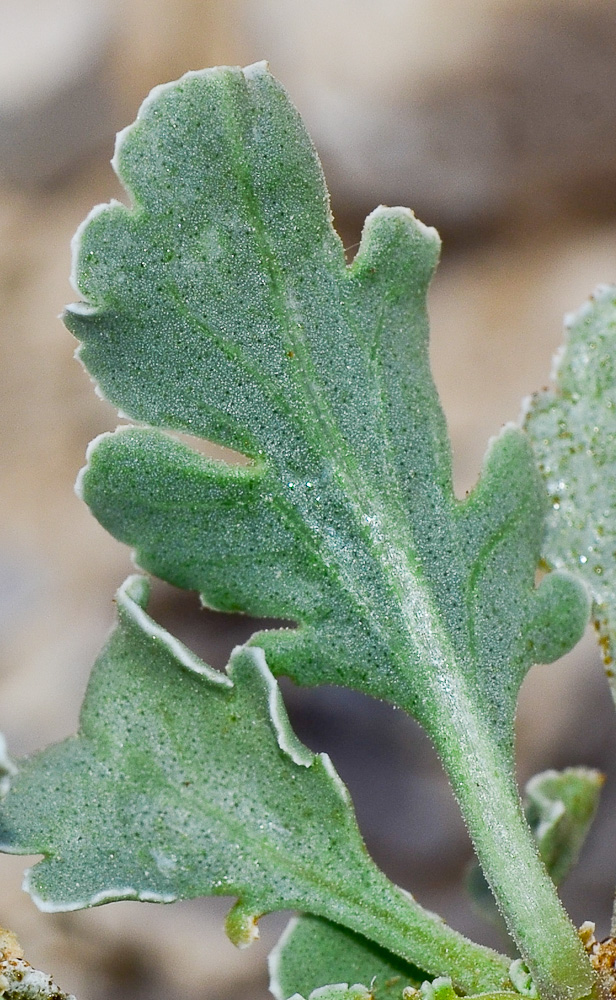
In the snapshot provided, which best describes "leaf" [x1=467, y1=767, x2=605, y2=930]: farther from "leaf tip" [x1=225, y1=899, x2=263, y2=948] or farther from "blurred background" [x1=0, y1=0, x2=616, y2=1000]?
"blurred background" [x1=0, y1=0, x2=616, y2=1000]

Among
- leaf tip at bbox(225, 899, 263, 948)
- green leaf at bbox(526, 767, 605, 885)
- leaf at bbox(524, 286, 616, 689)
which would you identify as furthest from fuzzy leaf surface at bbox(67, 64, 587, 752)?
green leaf at bbox(526, 767, 605, 885)

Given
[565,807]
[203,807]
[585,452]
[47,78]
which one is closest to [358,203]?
[47,78]

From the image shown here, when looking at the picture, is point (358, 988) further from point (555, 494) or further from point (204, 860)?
point (555, 494)

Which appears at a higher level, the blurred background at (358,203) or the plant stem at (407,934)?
the blurred background at (358,203)

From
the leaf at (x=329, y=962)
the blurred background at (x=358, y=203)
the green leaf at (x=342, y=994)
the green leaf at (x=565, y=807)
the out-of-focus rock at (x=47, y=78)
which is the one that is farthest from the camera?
the out-of-focus rock at (x=47, y=78)

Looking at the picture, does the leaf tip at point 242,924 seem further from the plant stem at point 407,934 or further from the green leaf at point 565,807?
the green leaf at point 565,807

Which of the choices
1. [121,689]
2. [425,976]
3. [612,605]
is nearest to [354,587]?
[121,689]

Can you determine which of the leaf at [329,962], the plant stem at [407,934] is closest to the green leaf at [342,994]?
the plant stem at [407,934]
